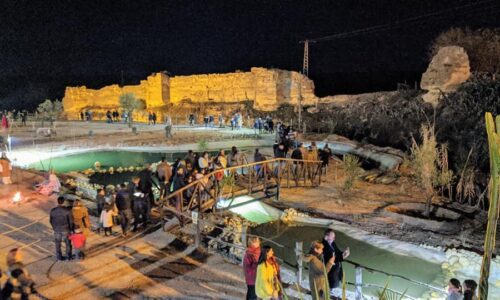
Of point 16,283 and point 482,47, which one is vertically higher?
point 482,47

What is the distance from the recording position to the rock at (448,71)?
76.7ft

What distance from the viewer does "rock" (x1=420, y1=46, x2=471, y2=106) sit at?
23.4m

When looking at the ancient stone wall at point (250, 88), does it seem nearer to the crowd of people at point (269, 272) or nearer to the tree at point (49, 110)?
the tree at point (49, 110)

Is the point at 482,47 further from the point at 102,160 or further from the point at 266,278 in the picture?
the point at 266,278

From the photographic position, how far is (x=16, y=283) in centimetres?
459

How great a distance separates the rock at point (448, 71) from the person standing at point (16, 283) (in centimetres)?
2327

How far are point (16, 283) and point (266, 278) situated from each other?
2833 millimetres

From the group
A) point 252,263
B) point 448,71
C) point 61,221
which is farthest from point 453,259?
point 448,71

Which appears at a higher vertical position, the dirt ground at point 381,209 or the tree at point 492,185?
the tree at point 492,185

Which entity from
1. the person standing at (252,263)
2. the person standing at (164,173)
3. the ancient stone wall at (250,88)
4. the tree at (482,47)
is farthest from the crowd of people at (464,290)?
the ancient stone wall at (250,88)

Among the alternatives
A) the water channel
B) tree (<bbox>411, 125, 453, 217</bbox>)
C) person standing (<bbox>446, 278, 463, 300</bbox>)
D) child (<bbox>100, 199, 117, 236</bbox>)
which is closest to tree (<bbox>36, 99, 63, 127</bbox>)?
the water channel

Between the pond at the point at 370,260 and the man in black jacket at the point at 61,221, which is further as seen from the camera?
the pond at the point at 370,260

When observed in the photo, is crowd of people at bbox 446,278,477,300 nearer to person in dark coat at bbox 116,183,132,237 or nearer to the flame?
person in dark coat at bbox 116,183,132,237

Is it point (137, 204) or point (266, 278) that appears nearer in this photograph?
point (266, 278)
